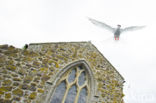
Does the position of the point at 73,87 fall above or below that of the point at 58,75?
below

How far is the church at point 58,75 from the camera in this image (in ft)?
13.4

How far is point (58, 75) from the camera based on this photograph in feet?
16.1

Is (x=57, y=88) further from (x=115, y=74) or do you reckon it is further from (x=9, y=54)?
(x=115, y=74)

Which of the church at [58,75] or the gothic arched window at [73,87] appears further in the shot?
the gothic arched window at [73,87]

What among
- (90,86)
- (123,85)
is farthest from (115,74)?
(90,86)

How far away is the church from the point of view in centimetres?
409

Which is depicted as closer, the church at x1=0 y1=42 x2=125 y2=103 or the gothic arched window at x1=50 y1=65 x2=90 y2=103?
the church at x1=0 y1=42 x2=125 y2=103

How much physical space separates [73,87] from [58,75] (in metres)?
0.93

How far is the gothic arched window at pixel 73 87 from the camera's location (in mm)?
4816

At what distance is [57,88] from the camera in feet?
16.0

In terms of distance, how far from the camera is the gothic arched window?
4816 mm

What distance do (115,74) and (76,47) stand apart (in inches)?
106

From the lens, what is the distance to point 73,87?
17.2 feet

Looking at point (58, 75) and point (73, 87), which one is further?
point (73, 87)
